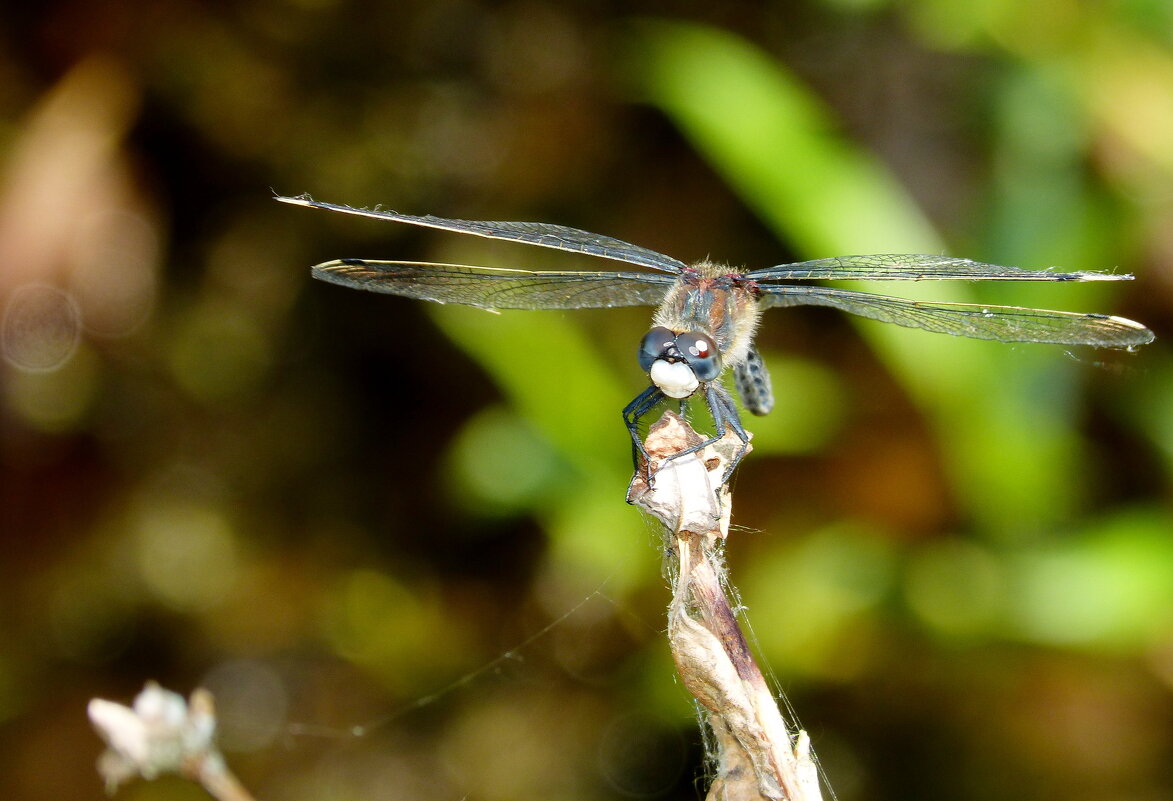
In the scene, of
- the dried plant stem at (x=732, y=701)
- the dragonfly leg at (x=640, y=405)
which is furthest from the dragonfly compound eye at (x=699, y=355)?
the dried plant stem at (x=732, y=701)


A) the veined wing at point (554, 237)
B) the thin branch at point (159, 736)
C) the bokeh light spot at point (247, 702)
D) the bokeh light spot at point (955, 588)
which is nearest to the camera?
the thin branch at point (159, 736)

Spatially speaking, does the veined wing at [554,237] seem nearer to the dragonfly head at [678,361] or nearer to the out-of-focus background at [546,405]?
the dragonfly head at [678,361]

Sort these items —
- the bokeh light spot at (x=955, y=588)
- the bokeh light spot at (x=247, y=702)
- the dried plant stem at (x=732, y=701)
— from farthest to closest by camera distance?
the bokeh light spot at (x=247, y=702) < the bokeh light spot at (x=955, y=588) < the dried plant stem at (x=732, y=701)

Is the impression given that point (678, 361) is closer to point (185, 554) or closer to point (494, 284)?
point (494, 284)

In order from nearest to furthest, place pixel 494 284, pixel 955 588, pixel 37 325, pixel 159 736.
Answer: pixel 159 736 < pixel 494 284 < pixel 955 588 < pixel 37 325

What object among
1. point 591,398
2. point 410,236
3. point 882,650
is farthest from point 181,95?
point 882,650

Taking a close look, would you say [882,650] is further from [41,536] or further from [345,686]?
[41,536]

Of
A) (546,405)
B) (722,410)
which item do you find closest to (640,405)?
(722,410)
